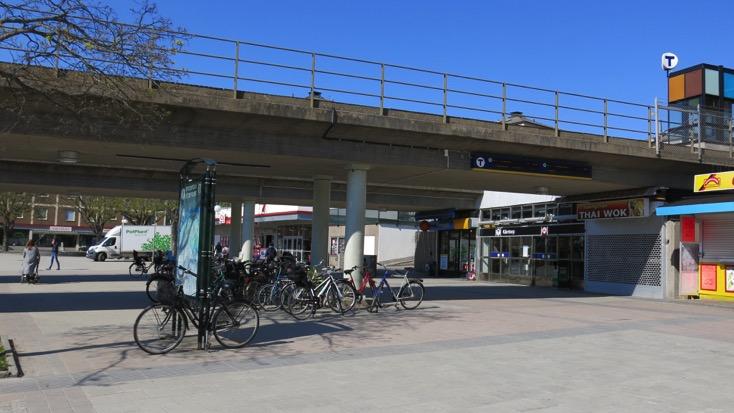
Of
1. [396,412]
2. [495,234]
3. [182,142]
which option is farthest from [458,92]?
[495,234]

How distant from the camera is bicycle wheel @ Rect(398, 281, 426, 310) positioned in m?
15.5

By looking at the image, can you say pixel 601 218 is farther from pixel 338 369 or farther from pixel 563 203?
pixel 338 369

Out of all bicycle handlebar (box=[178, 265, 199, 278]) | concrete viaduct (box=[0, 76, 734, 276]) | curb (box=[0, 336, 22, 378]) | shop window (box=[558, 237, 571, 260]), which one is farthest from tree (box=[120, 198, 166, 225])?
curb (box=[0, 336, 22, 378])

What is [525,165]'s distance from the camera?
57.2 ft

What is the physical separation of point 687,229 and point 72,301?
1837cm

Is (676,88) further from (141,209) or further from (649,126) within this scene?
(141,209)

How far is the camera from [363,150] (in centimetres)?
1603

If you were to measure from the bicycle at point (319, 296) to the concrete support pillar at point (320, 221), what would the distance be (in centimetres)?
393

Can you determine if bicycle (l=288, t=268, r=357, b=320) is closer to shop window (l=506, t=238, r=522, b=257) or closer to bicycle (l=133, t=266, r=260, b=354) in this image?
bicycle (l=133, t=266, r=260, b=354)

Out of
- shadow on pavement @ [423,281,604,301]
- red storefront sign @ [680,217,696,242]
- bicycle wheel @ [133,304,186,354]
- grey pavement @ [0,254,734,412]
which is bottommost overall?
grey pavement @ [0,254,734,412]

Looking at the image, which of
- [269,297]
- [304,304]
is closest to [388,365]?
[304,304]

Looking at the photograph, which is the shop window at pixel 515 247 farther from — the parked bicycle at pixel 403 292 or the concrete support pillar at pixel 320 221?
the parked bicycle at pixel 403 292

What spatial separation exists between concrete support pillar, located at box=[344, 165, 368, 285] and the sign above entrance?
3.08 meters

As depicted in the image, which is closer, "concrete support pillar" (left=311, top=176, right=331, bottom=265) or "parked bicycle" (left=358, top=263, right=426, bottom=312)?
"parked bicycle" (left=358, top=263, right=426, bottom=312)
